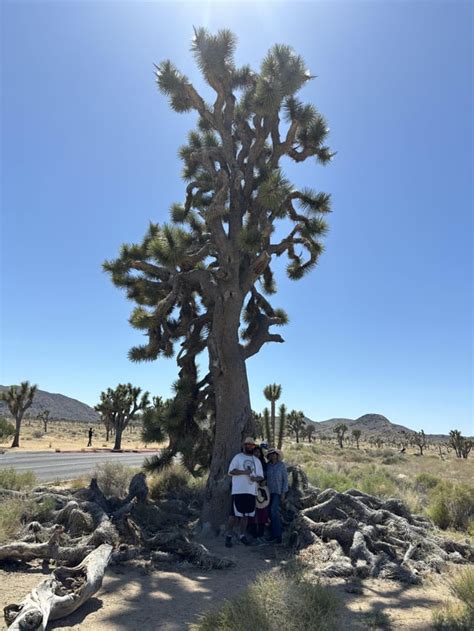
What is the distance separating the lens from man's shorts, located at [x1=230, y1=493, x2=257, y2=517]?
7047 mm

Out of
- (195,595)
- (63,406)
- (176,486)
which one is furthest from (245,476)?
(63,406)

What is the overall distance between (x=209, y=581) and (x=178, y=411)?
157 inches

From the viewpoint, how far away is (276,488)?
7273mm

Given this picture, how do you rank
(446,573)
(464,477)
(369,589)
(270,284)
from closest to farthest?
(369,589), (446,573), (270,284), (464,477)

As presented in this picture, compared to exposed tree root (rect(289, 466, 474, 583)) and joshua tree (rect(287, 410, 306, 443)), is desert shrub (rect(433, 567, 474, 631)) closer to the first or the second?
exposed tree root (rect(289, 466, 474, 583))

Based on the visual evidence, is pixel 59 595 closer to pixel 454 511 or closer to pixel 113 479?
pixel 113 479

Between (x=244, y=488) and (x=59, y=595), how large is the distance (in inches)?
130

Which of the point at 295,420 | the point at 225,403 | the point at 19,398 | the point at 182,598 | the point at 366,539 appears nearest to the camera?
the point at 182,598

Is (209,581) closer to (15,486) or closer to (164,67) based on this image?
(15,486)

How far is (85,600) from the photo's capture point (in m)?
4.47

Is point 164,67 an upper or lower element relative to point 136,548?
upper

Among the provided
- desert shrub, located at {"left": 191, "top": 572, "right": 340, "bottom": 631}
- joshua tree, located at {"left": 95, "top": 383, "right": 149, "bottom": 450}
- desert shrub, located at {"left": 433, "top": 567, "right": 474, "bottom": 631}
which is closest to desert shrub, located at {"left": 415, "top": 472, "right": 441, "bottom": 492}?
desert shrub, located at {"left": 433, "top": 567, "right": 474, "bottom": 631}

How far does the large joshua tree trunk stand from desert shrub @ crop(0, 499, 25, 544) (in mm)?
2895

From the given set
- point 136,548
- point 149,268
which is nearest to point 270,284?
point 149,268
